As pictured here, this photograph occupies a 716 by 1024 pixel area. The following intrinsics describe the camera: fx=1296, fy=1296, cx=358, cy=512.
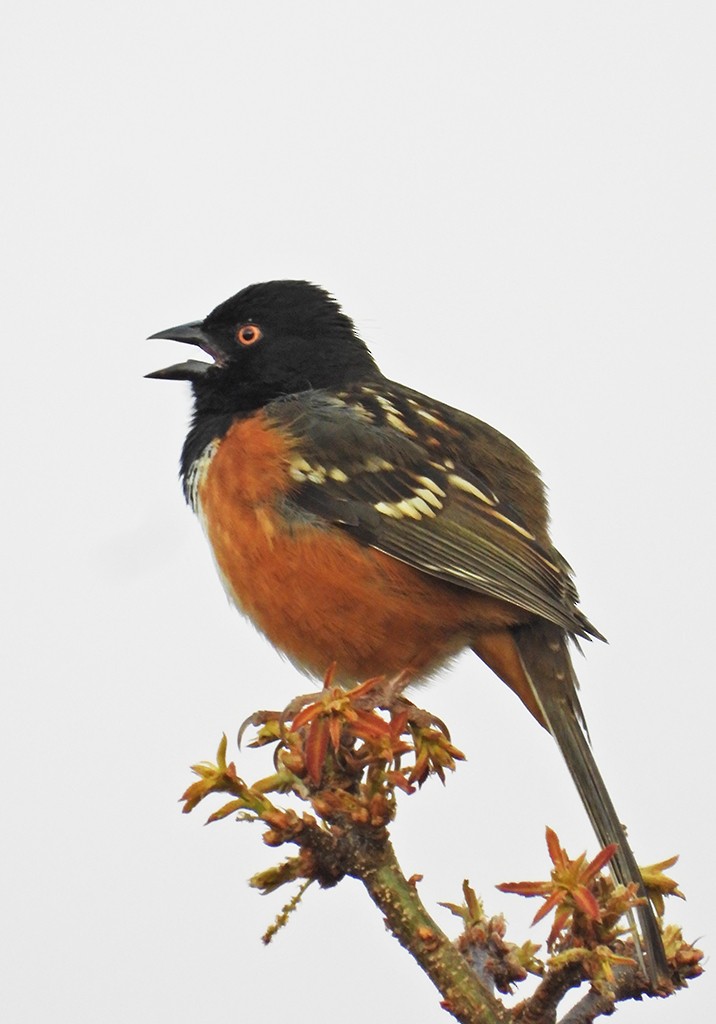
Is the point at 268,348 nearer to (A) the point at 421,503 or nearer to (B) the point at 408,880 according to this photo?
(A) the point at 421,503

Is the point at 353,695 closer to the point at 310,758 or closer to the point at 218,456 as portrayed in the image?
the point at 310,758

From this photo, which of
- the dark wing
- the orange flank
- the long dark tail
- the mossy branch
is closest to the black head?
the dark wing

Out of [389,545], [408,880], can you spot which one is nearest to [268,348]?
[389,545]

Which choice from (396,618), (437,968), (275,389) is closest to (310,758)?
(437,968)

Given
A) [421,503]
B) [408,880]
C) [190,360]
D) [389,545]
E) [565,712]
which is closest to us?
[408,880]

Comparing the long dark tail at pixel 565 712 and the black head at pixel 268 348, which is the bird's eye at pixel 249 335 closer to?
the black head at pixel 268 348
